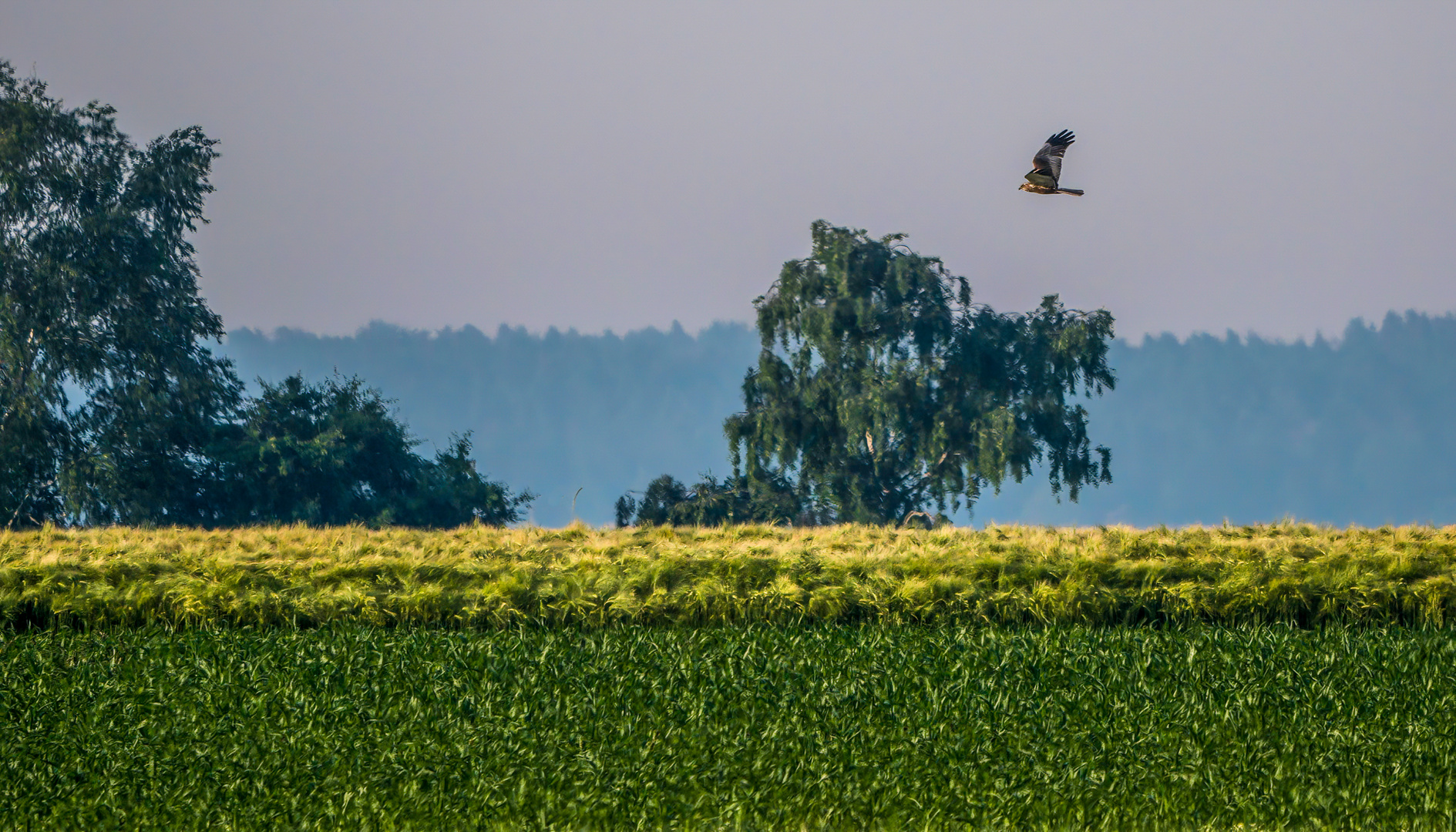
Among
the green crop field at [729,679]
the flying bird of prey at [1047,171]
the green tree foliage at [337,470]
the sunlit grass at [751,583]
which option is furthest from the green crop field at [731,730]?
the green tree foliage at [337,470]

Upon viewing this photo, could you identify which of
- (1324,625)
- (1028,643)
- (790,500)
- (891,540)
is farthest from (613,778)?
(790,500)

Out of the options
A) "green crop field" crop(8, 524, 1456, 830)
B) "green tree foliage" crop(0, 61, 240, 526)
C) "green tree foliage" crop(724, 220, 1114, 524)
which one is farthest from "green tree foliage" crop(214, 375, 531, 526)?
"green crop field" crop(8, 524, 1456, 830)

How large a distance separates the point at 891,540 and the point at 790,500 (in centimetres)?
1583

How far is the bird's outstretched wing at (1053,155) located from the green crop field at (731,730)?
3.65 metres

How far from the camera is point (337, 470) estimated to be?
25.8 meters

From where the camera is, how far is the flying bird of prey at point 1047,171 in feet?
29.5

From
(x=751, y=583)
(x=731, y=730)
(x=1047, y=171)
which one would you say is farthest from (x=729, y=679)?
(x=1047, y=171)

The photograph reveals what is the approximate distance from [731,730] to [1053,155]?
544cm

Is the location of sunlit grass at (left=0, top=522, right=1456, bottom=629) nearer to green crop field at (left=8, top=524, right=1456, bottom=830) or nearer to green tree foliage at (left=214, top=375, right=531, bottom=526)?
green crop field at (left=8, top=524, right=1456, bottom=830)

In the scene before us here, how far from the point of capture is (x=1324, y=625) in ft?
31.7

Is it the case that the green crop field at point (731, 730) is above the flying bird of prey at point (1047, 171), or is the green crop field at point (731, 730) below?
below

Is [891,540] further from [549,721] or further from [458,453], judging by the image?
[458,453]

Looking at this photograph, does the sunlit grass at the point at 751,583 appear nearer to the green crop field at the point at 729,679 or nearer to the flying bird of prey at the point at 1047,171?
the green crop field at the point at 729,679

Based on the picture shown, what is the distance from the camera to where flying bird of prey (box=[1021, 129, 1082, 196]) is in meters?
8.98
